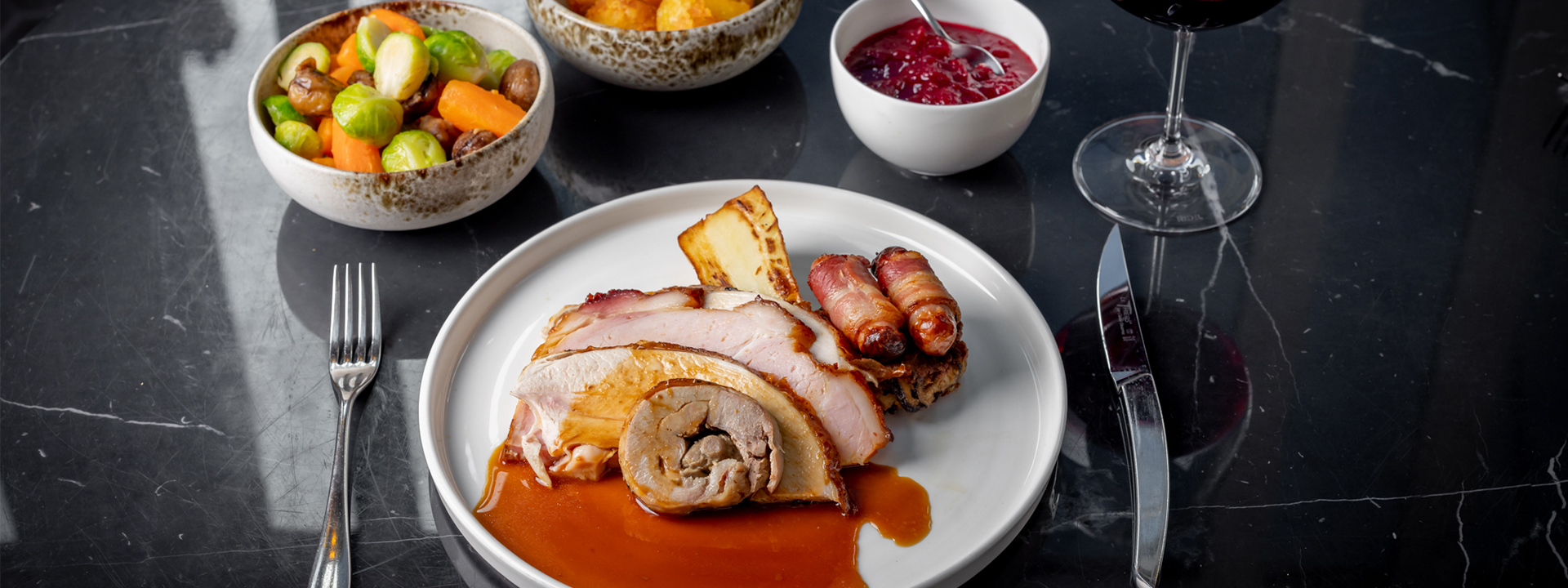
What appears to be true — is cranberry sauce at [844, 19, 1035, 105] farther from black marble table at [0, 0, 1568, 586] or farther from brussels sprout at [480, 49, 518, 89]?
brussels sprout at [480, 49, 518, 89]

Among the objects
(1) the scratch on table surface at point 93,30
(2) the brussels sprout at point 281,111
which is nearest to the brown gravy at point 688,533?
(2) the brussels sprout at point 281,111

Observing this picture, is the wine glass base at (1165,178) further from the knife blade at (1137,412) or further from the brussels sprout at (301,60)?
the brussels sprout at (301,60)

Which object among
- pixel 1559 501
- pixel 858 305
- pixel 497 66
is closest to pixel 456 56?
pixel 497 66

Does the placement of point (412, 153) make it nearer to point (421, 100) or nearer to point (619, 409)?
point (421, 100)

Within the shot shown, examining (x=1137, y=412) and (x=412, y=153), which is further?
(x=412, y=153)

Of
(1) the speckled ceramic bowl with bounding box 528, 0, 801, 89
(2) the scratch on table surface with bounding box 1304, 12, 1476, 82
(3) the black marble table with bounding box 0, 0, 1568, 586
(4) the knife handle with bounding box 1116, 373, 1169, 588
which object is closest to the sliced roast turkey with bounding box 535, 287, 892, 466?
(3) the black marble table with bounding box 0, 0, 1568, 586

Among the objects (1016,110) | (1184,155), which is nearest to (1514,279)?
(1184,155)
